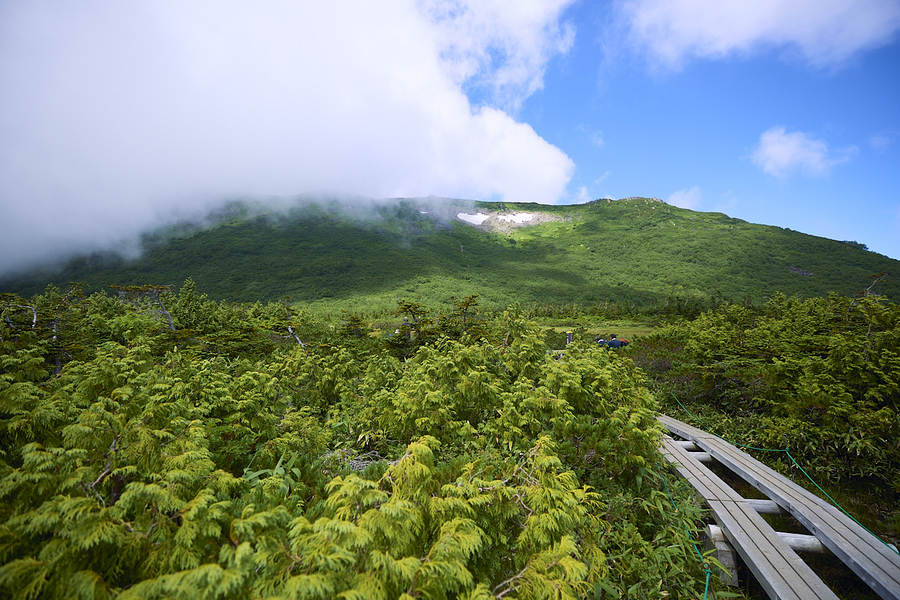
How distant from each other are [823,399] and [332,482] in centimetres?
1035

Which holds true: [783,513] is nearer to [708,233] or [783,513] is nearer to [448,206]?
[708,233]

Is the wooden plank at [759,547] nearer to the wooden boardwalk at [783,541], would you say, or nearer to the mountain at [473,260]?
the wooden boardwalk at [783,541]

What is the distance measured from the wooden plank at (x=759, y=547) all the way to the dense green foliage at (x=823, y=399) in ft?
8.80

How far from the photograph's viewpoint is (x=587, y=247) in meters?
129

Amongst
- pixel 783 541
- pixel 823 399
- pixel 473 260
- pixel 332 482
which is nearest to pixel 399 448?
pixel 332 482

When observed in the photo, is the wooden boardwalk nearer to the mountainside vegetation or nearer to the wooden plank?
the wooden plank

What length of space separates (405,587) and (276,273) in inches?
3910

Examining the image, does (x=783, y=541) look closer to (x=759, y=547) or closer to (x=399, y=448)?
(x=759, y=547)

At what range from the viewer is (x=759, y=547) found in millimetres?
4723

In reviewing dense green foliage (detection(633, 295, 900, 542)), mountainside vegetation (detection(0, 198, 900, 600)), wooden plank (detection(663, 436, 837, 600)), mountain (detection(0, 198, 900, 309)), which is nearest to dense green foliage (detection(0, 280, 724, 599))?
mountainside vegetation (detection(0, 198, 900, 600))

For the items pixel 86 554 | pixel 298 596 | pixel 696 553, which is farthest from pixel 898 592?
pixel 86 554

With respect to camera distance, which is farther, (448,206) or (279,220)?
(448,206)

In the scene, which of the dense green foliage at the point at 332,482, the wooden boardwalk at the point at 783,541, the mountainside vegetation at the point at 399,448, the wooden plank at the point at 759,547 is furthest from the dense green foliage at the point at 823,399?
the dense green foliage at the point at 332,482

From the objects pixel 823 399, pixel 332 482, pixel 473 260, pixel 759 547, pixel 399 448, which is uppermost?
pixel 823 399
